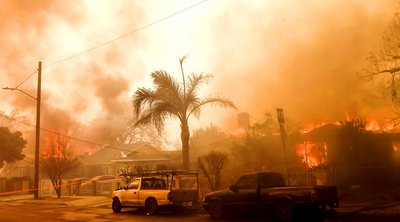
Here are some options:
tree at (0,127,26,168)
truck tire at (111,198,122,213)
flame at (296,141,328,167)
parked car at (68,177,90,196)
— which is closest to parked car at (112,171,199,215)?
truck tire at (111,198,122,213)

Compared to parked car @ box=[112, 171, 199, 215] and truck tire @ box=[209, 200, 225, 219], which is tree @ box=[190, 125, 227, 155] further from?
truck tire @ box=[209, 200, 225, 219]

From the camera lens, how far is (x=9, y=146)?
41.1m

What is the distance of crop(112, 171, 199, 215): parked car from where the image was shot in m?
16.5

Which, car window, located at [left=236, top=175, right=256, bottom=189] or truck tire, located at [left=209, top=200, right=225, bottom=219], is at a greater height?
car window, located at [left=236, top=175, right=256, bottom=189]

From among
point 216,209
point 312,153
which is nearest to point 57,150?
point 312,153

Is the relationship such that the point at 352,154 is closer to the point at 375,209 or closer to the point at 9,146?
the point at 375,209

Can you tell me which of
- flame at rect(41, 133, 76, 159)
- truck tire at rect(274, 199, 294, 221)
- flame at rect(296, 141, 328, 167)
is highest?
flame at rect(41, 133, 76, 159)

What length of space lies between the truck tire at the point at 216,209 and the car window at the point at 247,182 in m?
1.06

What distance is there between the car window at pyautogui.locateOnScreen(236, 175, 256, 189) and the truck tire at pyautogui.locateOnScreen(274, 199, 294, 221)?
130cm

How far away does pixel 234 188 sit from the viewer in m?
14.2

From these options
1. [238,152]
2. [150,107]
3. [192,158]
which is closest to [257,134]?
[238,152]

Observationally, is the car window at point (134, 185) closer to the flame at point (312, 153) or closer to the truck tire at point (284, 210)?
the truck tire at point (284, 210)

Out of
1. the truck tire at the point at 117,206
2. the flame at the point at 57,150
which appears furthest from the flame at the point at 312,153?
the flame at the point at 57,150

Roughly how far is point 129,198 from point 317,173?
341 inches
